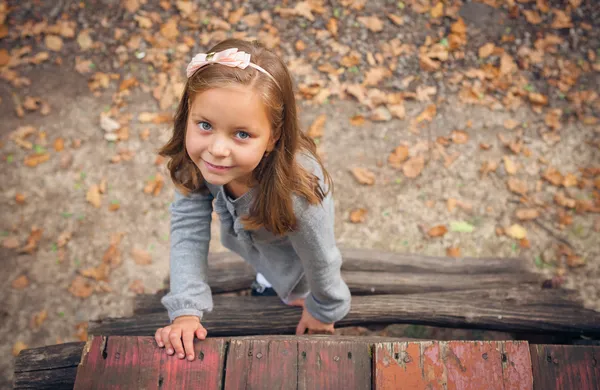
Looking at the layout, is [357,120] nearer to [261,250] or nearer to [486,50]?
[486,50]

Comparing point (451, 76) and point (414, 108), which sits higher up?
point (451, 76)

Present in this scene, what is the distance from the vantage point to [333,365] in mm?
1567

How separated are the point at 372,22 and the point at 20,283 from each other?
3.87m

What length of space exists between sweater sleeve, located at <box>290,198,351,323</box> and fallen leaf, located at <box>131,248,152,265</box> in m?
1.83

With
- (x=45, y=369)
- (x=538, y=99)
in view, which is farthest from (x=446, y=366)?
(x=538, y=99)

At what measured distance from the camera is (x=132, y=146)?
157 inches

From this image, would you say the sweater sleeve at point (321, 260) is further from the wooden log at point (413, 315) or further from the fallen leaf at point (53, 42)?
the fallen leaf at point (53, 42)

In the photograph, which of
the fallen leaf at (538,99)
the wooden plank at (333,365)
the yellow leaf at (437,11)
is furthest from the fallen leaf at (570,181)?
the wooden plank at (333,365)

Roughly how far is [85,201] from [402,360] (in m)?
3.09

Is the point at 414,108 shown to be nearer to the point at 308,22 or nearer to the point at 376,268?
the point at 308,22

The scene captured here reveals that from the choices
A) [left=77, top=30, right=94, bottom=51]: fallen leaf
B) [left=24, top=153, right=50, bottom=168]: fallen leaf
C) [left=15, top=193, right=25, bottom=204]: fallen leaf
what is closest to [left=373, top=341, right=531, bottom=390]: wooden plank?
[left=15, top=193, right=25, bottom=204]: fallen leaf

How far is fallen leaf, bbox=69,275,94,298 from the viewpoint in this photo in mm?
3400

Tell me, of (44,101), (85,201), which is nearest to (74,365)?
(85,201)

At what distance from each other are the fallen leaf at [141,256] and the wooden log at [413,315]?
1271mm
